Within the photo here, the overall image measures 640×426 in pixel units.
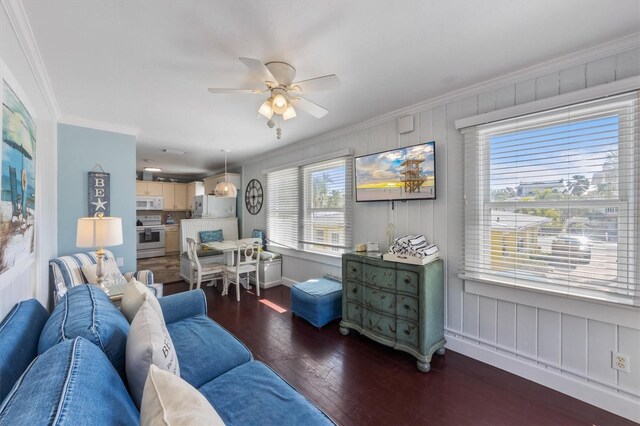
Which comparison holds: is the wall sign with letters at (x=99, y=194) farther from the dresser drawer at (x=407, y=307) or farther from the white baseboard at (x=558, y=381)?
the white baseboard at (x=558, y=381)

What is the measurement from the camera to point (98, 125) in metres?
3.35

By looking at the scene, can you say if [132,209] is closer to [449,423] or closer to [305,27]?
[305,27]

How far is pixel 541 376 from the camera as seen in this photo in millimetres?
2088

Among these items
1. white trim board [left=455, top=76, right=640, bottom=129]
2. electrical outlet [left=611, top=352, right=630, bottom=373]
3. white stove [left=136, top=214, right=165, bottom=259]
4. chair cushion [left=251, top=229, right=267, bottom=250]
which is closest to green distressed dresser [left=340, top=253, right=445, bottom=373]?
electrical outlet [left=611, top=352, right=630, bottom=373]

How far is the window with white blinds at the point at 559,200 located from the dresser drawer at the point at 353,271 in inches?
39.4

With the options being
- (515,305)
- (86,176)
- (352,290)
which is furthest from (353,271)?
(86,176)

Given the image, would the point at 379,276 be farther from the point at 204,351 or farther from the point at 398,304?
the point at 204,351

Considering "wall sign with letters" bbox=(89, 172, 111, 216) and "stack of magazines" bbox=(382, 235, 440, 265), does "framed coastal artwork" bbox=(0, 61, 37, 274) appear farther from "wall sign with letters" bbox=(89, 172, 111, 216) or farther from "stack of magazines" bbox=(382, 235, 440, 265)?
"stack of magazines" bbox=(382, 235, 440, 265)

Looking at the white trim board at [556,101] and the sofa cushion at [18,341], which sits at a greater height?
the white trim board at [556,101]

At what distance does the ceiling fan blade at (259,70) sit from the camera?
1.61 m

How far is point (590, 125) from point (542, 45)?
676 mm

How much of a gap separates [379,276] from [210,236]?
14.3 feet

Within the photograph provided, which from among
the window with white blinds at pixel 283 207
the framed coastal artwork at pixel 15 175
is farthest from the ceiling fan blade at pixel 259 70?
the window with white blinds at pixel 283 207

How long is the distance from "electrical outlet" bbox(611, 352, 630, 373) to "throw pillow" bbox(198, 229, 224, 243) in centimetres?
590
